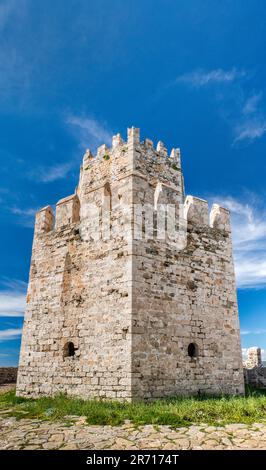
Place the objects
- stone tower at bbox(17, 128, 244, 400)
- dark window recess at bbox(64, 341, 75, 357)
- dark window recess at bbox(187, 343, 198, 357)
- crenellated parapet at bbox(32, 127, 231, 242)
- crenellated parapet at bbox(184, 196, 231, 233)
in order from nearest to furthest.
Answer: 1. stone tower at bbox(17, 128, 244, 400)
2. dark window recess at bbox(187, 343, 198, 357)
3. dark window recess at bbox(64, 341, 75, 357)
4. crenellated parapet at bbox(32, 127, 231, 242)
5. crenellated parapet at bbox(184, 196, 231, 233)

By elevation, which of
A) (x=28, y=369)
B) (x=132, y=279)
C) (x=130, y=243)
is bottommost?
(x=28, y=369)

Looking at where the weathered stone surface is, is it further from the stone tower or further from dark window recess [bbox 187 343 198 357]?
dark window recess [bbox 187 343 198 357]

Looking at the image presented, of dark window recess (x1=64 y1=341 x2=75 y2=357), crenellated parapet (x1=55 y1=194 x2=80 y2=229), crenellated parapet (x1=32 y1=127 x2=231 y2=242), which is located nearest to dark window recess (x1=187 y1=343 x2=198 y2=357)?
dark window recess (x1=64 y1=341 x2=75 y2=357)

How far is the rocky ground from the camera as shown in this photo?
461 centimetres

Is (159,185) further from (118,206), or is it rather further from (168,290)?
(168,290)

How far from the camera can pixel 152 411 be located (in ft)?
21.0

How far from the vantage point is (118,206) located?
9.16 meters

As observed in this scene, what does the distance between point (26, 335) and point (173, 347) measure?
4.68 m

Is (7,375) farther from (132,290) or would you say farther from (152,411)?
(152,411)

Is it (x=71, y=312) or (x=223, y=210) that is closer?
(x=71, y=312)

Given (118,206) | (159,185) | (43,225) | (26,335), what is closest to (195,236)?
(159,185)

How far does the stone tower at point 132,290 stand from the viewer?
796 centimetres

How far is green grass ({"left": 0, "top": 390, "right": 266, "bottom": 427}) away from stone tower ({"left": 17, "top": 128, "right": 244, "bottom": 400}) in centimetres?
49

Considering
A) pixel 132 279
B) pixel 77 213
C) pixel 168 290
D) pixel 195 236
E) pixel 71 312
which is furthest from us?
pixel 77 213
